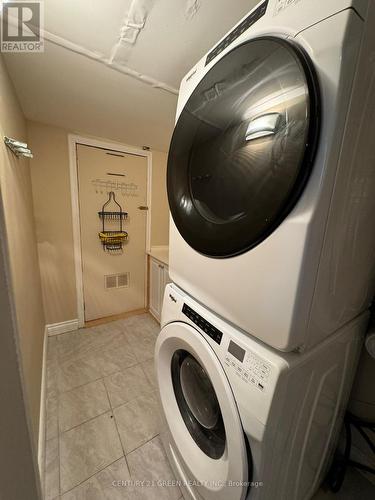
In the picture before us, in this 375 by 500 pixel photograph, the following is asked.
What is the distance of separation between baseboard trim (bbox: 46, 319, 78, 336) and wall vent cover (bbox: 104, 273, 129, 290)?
48 cm

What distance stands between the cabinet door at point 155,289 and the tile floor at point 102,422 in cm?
38

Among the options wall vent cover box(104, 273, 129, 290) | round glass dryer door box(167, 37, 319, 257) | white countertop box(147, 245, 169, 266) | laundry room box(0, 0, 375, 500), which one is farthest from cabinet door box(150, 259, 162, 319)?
round glass dryer door box(167, 37, 319, 257)

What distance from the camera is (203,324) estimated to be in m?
0.64

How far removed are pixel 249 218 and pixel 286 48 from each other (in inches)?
15.2

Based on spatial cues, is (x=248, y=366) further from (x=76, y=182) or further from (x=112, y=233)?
(x=76, y=182)

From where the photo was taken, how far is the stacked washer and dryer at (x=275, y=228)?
394 millimetres

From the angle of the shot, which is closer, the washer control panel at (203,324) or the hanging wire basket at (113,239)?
the washer control panel at (203,324)

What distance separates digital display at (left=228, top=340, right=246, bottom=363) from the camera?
0.52 meters

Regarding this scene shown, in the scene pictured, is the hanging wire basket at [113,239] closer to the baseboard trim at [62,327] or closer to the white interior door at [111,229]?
the white interior door at [111,229]

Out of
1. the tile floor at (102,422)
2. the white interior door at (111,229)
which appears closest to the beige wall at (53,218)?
the white interior door at (111,229)

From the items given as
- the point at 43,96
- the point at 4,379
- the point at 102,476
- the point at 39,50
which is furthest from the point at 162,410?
the point at 43,96

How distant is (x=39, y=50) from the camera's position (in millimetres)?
882

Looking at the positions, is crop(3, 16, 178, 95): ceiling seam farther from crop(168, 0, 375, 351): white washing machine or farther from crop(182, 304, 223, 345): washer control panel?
crop(182, 304, 223, 345): washer control panel

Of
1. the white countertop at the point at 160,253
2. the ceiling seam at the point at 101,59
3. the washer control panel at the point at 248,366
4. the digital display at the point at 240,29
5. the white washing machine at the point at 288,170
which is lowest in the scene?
the white countertop at the point at 160,253
